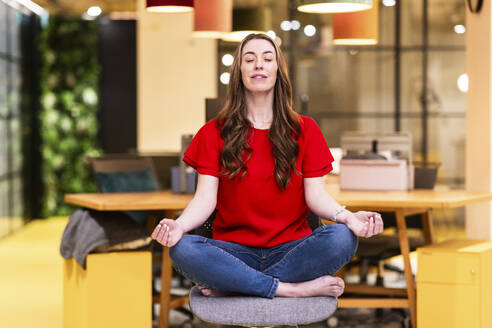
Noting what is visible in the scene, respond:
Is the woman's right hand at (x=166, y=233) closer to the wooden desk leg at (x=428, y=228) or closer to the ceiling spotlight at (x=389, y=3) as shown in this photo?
the wooden desk leg at (x=428, y=228)

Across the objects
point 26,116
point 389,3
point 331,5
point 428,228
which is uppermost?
point 389,3

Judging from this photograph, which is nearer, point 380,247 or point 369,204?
point 369,204

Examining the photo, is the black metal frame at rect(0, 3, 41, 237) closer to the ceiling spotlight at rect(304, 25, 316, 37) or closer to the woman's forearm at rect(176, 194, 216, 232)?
the ceiling spotlight at rect(304, 25, 316, 37)

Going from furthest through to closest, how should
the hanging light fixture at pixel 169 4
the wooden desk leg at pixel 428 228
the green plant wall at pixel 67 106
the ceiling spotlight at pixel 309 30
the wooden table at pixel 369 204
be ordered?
the green plant wall at pixel 67 106 < the ceiling spotlight at pixel 309 30 < the wooden desk leg at pixel 428 228 < the hanging light fixture at pixel 169 4 < the wooden table at pixel 369 204

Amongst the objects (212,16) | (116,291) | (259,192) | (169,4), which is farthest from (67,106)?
(259,192)

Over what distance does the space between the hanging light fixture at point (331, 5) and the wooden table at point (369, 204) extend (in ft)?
3.49

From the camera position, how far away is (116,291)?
13.6 ft

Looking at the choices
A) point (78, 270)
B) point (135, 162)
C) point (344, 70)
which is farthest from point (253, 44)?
point (344, 70)

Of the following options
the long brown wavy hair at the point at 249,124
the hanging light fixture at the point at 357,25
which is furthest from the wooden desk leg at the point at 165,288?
the hanging light fixture at the point at 357,25

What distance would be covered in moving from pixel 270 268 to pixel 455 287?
5.88 feet

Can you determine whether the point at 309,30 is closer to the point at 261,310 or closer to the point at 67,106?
the point at 67,106

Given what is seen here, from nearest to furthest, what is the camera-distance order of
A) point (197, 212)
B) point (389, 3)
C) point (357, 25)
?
point (197, 212) < point (357, 25) < point (389, 3)

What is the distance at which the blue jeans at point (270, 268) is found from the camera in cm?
256

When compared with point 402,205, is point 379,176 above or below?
above
